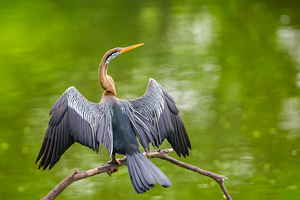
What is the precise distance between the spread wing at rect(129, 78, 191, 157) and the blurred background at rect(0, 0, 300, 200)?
1133mm

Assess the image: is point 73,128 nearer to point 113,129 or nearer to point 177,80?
point 113,129

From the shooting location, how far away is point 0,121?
19.5 ft

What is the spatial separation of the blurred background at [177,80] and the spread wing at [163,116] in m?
1.13

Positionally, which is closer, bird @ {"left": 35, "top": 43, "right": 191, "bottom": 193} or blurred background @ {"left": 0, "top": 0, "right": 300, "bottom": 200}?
bird @ {"left": 35, "top": 43, "right": 191, "bottom": 193}

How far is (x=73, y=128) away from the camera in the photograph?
3.32m

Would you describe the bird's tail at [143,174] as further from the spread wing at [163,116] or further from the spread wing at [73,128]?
the spread wing at [163,116]

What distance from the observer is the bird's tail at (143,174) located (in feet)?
9.73

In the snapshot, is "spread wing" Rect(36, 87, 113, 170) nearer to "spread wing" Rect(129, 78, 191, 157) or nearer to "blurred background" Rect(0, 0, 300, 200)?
"spread wing" Rect(129, 78, 191, 157)

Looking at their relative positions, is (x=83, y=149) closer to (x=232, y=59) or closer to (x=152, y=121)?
(x=152, y=121)

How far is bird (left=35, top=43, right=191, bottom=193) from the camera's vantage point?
3.21m

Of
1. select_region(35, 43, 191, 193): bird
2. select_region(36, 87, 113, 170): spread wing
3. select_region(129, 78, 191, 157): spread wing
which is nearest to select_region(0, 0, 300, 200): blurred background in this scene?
select_region(129, 78, 191, 157): spread wing

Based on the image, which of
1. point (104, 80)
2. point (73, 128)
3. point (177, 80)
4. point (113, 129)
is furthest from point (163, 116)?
point (177, 80)

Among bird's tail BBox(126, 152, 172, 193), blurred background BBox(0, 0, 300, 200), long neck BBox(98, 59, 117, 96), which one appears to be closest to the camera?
bird's tail BBox(126, 152, 172, 193)

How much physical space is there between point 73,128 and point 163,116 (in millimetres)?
791
